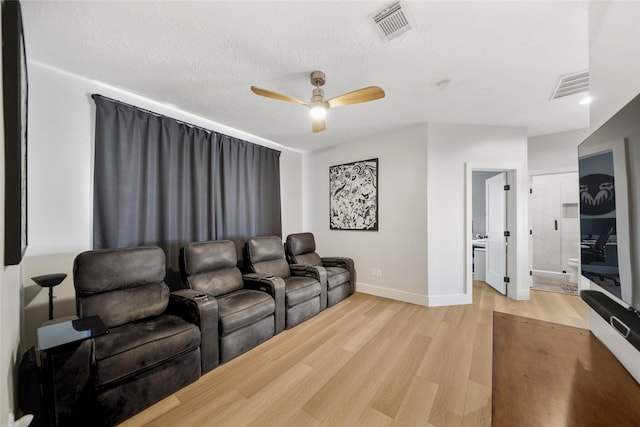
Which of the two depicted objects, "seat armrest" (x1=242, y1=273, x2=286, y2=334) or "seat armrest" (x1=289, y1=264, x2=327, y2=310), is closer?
"seat armrest" (x1=242, y1=273, x2=286, y2=334)

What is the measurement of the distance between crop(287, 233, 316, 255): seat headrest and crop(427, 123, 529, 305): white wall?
1.84 m

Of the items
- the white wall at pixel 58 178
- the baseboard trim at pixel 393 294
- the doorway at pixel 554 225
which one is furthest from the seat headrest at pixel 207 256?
the doorway at pixel 554 225

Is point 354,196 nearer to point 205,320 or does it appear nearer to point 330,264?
point 330,264

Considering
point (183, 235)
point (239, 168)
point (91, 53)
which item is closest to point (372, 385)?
point (183, 235)

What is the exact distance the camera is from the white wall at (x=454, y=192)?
348 cm

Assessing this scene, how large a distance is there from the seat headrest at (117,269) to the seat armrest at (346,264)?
7.92ft

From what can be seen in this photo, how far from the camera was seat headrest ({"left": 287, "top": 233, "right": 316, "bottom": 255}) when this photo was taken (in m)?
3.87

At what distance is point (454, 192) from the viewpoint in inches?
139

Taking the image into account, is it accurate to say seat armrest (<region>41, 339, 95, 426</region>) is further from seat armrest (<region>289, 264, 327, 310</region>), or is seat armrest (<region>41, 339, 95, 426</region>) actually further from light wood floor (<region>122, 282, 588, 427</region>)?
seat armrest (<region>289, 264, 327, 310</region>)

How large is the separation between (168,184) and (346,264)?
8.88 ft

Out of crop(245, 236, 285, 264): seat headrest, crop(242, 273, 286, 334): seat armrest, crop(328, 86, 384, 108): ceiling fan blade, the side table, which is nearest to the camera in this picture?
the side table

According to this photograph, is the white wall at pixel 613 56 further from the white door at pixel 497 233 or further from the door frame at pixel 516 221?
the white door at pixel 497 233

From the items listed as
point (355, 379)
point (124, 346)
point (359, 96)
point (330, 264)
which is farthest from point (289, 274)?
point (359, 96)

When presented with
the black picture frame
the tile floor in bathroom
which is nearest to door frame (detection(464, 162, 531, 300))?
the tile floor in bathroom
